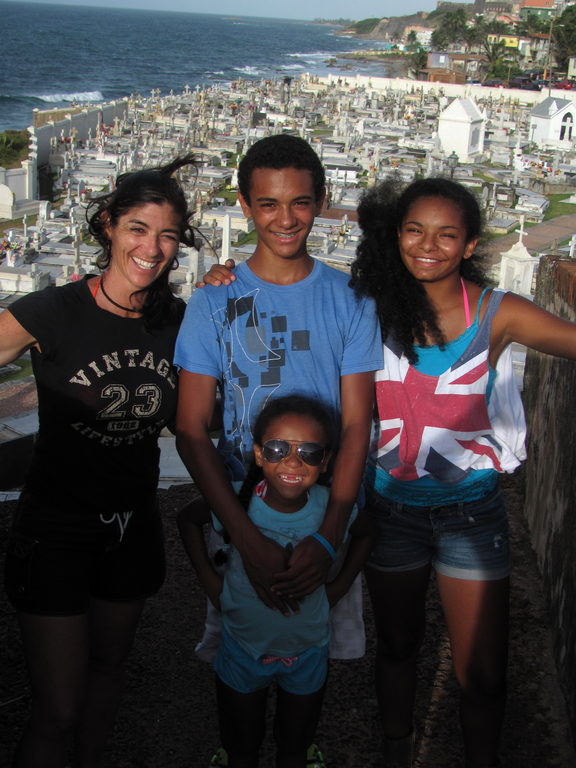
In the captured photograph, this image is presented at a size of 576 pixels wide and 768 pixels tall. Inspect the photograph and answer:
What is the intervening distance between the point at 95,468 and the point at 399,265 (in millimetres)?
1191

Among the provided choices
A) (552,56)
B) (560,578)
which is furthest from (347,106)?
(560,578)

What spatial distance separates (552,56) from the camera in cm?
9312

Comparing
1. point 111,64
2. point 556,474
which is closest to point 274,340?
point 556,474

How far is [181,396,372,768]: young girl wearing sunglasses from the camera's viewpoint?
99.3 inches

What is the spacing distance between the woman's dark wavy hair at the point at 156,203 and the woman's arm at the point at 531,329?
106cm

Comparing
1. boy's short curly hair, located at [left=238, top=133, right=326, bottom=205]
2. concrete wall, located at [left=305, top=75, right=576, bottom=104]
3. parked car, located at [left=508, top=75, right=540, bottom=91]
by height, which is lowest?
boy's short curly hair, located at [left=238, top=133, right=326, bottom=205]

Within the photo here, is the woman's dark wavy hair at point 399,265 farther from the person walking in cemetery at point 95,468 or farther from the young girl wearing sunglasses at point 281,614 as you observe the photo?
the person walking in cemetery at point 95,468

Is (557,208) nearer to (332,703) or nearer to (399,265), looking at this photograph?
(332,703)

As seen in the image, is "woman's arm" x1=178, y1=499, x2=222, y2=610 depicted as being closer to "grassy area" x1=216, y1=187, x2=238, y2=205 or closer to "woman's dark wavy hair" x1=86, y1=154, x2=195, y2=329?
"woman's dark wavy hair" x1=86, y1=154, x2=195, y2=329

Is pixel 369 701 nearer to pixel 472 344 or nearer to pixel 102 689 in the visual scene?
pixel 102 689

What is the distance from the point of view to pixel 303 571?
2.44 m

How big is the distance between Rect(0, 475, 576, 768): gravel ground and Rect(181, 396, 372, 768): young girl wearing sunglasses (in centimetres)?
59

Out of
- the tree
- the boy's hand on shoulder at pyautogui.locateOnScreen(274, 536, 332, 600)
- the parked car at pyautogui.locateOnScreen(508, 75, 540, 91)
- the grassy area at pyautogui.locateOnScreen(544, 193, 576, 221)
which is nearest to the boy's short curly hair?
the boy's hand on shoulder at pyautogui.locateOnScreen(274, 536, 332, 600)

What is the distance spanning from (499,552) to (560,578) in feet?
4.13
